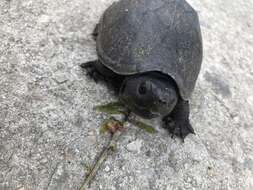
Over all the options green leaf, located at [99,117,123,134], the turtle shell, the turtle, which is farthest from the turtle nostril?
green leaf, located at [99,117,123,134]

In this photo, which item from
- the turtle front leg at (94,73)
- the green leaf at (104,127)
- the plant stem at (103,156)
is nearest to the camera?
the plant stem at (103,156)

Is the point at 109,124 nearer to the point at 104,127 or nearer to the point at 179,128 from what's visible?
the point at 104,127

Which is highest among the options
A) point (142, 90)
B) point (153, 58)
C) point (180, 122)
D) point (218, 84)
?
point (153, 58)

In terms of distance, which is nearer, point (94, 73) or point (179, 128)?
point (179, 128)

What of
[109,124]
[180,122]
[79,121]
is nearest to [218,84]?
[180,122]

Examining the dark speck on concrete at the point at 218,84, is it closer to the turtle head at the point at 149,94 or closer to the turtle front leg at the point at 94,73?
the turtle head at the point at 149,94

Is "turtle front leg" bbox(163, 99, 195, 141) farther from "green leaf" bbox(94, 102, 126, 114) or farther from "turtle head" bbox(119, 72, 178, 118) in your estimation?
"green leaf" bbox(94, 102, 126, 114)

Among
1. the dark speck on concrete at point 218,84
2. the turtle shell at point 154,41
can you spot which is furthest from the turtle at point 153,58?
the dark speck on concrete at point 218,84
